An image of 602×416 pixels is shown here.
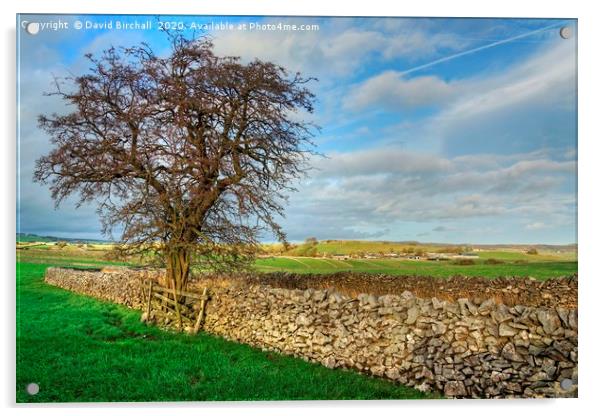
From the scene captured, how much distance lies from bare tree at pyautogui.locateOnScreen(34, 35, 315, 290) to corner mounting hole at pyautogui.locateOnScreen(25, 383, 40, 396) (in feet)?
7.98

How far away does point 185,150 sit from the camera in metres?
7.98

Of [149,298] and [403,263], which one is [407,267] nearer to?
[403,263]

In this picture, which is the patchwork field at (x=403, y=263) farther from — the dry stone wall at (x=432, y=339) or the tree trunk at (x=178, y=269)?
the tree trunk at (x=178, y=269)

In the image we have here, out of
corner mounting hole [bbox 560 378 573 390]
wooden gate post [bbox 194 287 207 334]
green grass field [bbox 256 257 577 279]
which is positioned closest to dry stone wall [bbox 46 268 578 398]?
corner mounting hole [bbox 560 378 573 390]

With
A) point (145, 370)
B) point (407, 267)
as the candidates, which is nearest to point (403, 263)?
point (407, 267)

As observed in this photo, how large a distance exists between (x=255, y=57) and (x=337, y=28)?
1252 millimetres

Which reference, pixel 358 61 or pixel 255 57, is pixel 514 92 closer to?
pixel 358 61

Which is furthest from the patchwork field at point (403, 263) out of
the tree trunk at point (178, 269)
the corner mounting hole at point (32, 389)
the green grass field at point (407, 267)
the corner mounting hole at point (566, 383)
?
the corner mounting hole at point (32, 389)

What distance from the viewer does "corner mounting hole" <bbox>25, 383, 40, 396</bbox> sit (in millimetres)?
6578

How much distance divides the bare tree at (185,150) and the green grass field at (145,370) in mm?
1559

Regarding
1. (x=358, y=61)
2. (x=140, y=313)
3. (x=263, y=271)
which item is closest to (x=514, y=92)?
(x=358, y=61)

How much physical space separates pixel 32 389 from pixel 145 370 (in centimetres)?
150

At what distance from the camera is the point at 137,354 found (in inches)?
288

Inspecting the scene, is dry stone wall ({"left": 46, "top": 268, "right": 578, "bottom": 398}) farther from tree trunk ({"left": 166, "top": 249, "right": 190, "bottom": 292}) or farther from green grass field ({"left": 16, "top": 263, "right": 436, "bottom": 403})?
tree trunk ({"left": 166, "top": 249, "right": 190, "bottom": 292})
